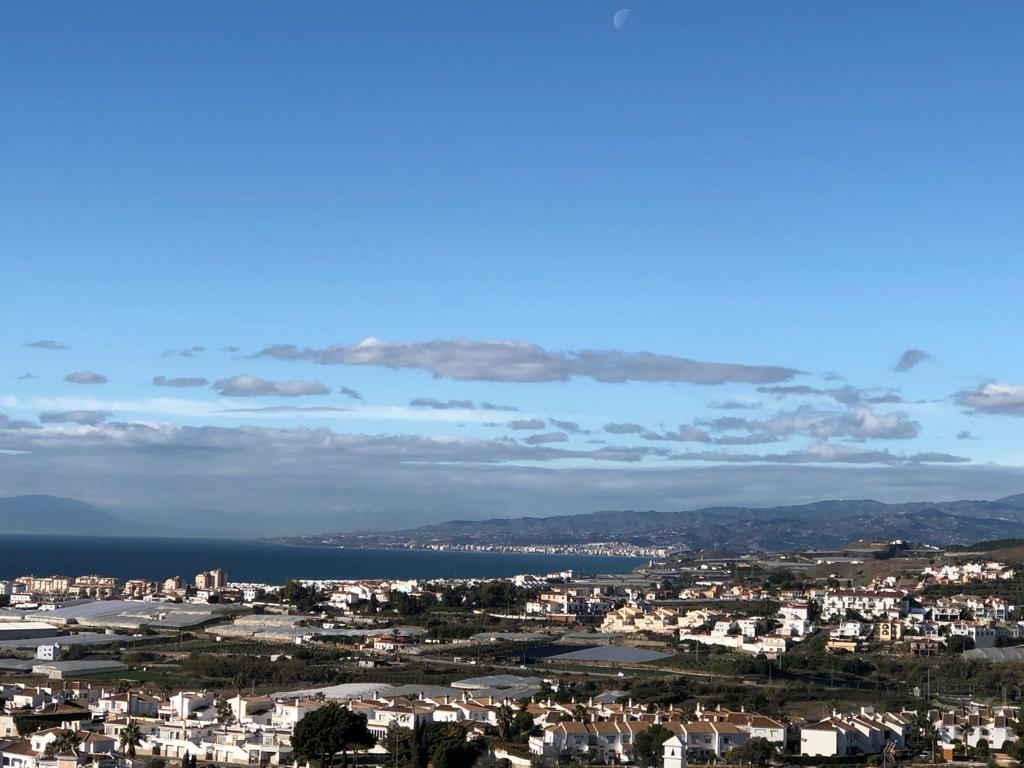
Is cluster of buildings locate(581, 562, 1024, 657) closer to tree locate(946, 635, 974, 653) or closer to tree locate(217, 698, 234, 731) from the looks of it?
tree locate(946, 635, 974, 653)

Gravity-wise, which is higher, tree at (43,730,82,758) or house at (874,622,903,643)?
house at (874,622,903,643)

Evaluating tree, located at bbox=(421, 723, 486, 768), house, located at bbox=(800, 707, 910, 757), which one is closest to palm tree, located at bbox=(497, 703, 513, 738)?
tree, located at bbox=(421, 723, 486, 768)

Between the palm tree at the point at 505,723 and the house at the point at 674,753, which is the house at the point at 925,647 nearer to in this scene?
the palm tree at the point at 505,723

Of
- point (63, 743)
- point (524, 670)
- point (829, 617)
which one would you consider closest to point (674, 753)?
point (63, 743)

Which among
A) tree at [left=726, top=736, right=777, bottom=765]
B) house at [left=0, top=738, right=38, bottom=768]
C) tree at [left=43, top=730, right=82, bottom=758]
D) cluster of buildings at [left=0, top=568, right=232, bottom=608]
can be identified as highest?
cluster of buildings at [left=0, top=568, right=232, bottom=608]

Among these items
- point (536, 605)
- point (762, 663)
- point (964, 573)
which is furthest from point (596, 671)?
point (964, 573)

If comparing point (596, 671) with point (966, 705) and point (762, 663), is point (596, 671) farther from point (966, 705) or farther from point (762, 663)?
point (966, 705)
